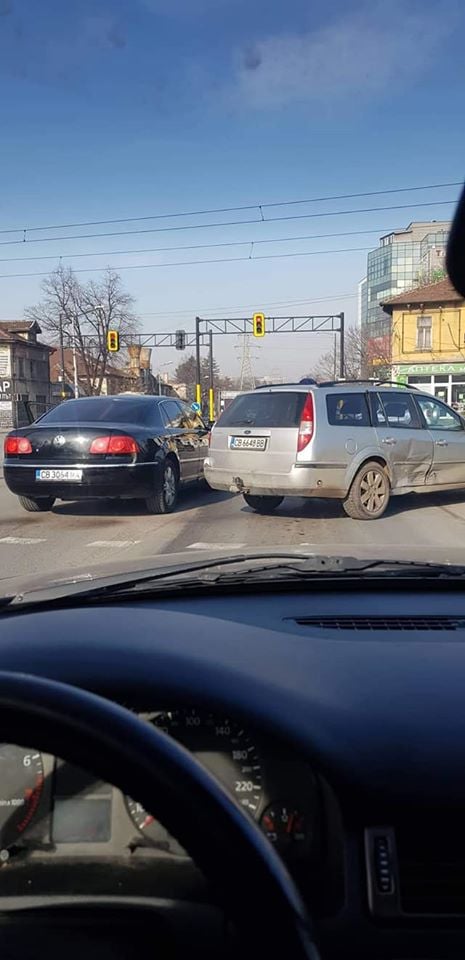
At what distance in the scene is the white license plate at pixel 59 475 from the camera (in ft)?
29.9

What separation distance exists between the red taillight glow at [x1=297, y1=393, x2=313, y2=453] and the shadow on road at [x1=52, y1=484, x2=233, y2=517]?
2.22m

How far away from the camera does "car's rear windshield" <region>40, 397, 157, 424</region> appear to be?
9.75 meters

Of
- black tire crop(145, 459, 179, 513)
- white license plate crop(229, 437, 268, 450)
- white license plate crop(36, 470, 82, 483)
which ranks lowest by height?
black tire crop(145, 459, 179, 513)

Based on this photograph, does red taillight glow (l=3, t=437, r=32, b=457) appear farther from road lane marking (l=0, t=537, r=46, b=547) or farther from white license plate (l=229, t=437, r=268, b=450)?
white license plate (l=229, t=437, r=268, b=450)

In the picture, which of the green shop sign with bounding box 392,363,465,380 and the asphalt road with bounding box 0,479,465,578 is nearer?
the asphalt road with bounding box 0,479,465,578

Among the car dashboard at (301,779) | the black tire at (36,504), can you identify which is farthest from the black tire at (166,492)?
the car dashboard at (301,779)

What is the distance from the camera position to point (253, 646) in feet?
7.58

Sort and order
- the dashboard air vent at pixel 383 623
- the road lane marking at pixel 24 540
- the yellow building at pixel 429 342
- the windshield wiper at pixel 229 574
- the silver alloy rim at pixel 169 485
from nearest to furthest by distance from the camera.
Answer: the dashboard air vent at pixel 383 623
the windshield wiper at pixel 229 574
the road lane marking at pixel 24 540
the silver alloy rim at pixel 169 485
the yellow building at pixel 429 342

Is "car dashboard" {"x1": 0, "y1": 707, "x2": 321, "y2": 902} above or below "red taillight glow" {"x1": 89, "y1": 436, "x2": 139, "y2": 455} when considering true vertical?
below

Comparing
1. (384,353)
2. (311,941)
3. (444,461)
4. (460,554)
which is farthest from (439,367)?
(311,941)

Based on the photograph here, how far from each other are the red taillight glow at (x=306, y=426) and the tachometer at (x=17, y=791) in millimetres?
7393

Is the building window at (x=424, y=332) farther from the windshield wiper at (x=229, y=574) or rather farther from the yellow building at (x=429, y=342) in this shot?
the windshield wiper at (x=229, y=574)

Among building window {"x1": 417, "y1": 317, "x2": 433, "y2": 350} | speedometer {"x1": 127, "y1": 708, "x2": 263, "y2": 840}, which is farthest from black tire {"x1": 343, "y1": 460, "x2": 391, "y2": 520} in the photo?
building window {"x1": 417, "y1": 317, "x2": 433, "y2": 350}

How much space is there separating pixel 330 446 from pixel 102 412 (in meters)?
2.88
